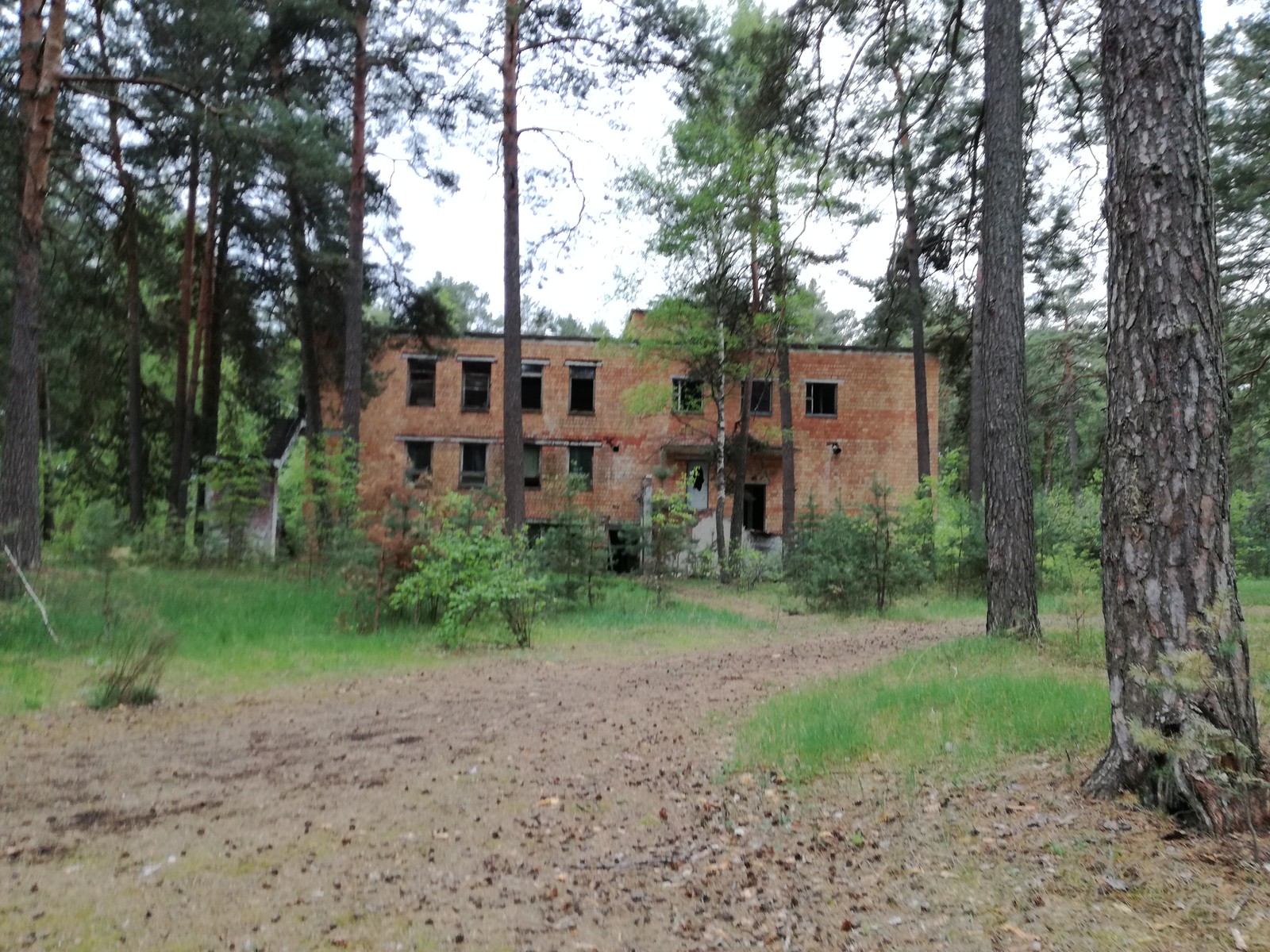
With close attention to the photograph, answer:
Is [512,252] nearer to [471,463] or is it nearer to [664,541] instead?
[664,541]

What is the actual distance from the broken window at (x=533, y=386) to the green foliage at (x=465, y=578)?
19.9 metres

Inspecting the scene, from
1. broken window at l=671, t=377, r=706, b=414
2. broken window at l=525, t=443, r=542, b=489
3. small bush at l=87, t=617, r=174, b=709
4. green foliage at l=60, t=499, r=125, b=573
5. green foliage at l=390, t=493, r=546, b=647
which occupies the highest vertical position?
broken window at l=671, t=377, r=706, b=414

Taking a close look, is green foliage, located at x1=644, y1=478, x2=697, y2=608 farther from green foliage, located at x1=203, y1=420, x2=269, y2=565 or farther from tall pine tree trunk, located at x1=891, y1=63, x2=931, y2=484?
green foliage, located at x1=203, y1=420, x2=269, y2=565

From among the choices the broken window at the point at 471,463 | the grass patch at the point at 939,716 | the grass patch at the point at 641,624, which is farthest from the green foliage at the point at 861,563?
the broken window at the point at 471,463

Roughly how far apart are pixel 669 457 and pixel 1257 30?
2172 cm

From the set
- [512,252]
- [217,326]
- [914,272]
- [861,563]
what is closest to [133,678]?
[512,252]

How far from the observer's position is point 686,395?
32.2 m

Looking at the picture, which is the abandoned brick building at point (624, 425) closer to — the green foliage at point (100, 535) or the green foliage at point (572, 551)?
the green foliage at point (572, 551)

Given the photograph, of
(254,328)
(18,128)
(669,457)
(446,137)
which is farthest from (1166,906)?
(669,457)

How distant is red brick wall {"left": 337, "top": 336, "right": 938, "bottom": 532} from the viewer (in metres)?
32.2

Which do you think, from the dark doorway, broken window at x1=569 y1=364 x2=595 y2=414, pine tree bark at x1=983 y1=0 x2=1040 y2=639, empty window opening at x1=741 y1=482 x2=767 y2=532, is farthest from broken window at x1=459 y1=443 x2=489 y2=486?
pine tree bark at x1=983 y1=0 x2=1040 y2=639

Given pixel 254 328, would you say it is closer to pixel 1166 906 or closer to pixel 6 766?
pixel 6 766

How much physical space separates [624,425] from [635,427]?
391mm

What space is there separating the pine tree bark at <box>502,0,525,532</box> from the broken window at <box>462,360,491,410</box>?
1527cm
